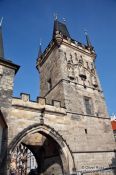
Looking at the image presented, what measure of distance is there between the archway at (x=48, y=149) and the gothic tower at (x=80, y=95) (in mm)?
594

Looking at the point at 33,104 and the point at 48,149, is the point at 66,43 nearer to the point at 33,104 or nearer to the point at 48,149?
the point at 33,104

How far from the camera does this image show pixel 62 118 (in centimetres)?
1040

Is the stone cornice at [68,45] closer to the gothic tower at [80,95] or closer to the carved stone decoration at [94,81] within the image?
the gothic tower at [80,95]

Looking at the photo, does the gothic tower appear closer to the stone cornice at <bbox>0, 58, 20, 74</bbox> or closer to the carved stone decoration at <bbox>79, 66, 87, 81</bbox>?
the carved stone decoration at <bbox>79, 66, 87, 81</bbox>

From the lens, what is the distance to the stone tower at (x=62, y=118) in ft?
29.0

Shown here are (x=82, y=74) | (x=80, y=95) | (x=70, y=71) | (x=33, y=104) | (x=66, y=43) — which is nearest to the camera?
(x=33, y=104)

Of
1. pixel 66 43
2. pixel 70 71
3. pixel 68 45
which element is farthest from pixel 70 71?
pixel 66 43

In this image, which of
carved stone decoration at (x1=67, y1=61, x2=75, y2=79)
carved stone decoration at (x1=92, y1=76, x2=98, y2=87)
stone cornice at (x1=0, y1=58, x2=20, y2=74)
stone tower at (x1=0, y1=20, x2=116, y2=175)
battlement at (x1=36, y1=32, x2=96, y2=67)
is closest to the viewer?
stone tower at (x1=0, y1=20, x2=116, y2=175)

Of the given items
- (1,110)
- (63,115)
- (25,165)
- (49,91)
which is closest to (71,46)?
(49,91)

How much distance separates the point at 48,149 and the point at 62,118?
7.55 feet

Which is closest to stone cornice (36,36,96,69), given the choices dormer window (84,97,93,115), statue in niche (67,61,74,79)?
statue in niche (67,61,74,79)

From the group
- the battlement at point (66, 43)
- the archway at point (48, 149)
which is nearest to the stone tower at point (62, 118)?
the archway at point (48, 149)

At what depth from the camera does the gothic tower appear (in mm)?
10266

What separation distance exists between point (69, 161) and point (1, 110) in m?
4.52
